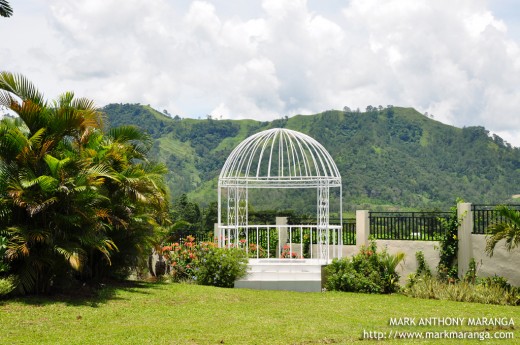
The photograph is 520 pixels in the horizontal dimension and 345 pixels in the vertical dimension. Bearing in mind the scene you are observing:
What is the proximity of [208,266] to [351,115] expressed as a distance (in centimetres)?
5484

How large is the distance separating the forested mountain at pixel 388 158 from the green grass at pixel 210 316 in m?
29.2

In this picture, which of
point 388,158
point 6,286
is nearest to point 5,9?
point 6,286

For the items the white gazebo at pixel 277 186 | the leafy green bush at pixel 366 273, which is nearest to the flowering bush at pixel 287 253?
the white gazebo at pixel 277 186

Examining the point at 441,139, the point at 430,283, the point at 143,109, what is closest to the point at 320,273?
the point at 430,283

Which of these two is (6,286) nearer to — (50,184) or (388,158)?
(50,184)

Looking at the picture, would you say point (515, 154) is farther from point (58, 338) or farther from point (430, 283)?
point (58, 338)

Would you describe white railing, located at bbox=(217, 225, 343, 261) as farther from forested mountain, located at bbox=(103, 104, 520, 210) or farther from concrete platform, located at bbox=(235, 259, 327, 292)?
forested mountain, located at bbox=(103, 104, 520, 210)

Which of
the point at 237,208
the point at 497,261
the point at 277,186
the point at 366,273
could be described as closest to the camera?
the point at 497,261

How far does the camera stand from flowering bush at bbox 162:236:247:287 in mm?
14578

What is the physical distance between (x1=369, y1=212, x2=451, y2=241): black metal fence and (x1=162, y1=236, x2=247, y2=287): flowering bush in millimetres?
3954

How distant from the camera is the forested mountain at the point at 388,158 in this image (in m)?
52.4

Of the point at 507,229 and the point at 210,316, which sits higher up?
the point at 507,229

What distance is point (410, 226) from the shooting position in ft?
52.1

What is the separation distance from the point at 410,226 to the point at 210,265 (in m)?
5.37
